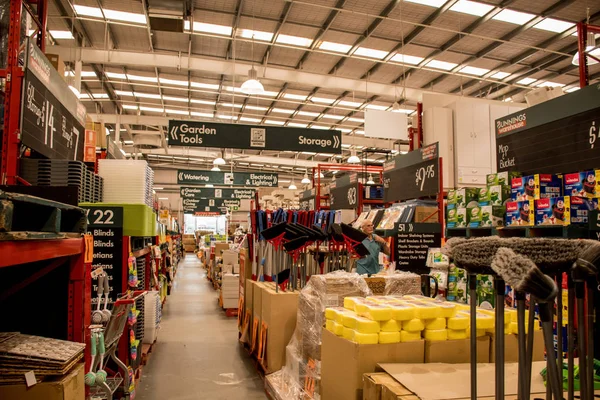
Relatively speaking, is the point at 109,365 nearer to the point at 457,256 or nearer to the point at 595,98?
the point at 457,256

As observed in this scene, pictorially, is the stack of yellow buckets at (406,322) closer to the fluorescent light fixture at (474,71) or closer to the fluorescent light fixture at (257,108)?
the fluorescent light fixture at (474,71)

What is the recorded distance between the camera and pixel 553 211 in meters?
3.91

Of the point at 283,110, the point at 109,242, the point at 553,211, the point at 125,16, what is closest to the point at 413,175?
the point at 553,211

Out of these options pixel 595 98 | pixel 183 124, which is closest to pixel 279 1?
pixel 183 124

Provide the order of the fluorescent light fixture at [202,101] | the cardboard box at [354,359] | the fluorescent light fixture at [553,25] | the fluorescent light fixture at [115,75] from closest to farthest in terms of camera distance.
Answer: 1. the cardboard box at [354,359]
2. the fluorescent light fixture at [553,25]
3. the fluorescent light fixture at [115,75]
4. the fluorescent light fixture at [202,101]

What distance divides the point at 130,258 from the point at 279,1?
5.68m

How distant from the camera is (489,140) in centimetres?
797

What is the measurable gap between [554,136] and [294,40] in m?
6.29

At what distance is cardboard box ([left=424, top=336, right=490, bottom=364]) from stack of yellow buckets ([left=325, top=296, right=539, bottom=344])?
1.3 inches

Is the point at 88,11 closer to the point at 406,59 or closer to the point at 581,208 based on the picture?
the point at 406,59

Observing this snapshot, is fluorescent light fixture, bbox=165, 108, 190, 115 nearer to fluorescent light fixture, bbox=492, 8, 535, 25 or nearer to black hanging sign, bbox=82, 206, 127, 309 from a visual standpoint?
fluorescent light fixture, bbox=492, 8, 535, 25

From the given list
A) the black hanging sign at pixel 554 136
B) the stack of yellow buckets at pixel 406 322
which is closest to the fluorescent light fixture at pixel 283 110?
the black hanging sign at pixel 554 136

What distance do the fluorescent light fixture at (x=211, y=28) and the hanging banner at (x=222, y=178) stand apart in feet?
15.6

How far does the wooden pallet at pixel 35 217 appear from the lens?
123 centimetres
